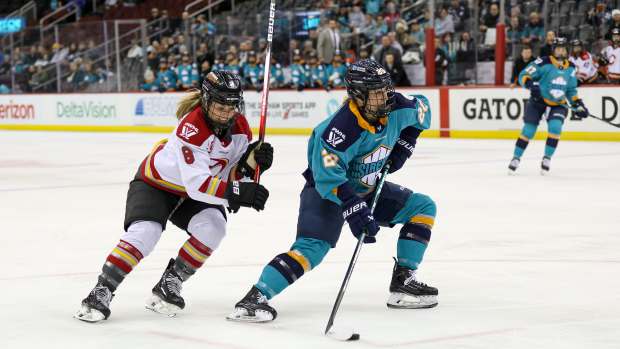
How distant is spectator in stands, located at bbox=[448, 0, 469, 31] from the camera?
1658cm

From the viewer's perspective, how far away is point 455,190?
9.29 m

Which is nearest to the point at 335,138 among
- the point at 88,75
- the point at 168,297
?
the point at 168,297

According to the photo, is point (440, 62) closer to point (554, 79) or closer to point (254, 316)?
point (554, 79)

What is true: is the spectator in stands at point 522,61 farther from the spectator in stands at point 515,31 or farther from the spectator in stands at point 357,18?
the spectator in stands at point 357,18

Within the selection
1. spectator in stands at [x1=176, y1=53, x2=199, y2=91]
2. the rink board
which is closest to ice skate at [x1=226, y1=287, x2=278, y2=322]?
the rink board

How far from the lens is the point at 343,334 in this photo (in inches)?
150

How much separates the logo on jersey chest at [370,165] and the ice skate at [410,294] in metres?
0.44

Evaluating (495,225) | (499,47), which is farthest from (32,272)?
(499,47)

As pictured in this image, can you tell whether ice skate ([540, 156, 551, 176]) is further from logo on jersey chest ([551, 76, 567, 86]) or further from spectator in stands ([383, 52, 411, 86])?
spectator in stands ([383, 52, 411, 86])

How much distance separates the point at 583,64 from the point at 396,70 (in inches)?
123

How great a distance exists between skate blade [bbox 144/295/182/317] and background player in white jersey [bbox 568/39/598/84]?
37.5 feet

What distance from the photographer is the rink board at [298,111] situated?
14.9 metres

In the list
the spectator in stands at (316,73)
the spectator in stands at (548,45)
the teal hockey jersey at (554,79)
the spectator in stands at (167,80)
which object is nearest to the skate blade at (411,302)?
the teal hockey jersey at (554,79)

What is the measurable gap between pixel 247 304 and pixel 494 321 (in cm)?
97
